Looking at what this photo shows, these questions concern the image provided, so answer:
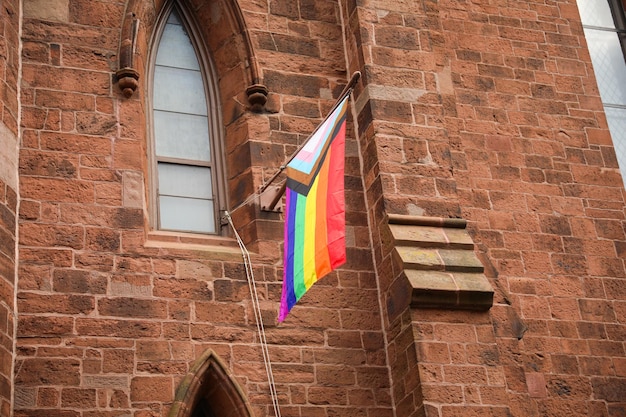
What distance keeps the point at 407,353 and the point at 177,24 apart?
12.7 ft

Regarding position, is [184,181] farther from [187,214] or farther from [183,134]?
[183,134]

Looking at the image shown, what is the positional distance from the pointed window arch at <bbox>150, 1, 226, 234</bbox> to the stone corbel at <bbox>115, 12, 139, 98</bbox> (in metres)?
0.55

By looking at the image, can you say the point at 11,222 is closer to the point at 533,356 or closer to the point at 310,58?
the point at 310,58

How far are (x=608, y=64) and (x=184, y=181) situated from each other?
5323mm

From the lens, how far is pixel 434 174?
10.2 meters

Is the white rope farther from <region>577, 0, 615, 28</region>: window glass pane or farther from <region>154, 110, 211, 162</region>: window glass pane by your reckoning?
<region>577, 0, 615, 28</region>: window glass pane

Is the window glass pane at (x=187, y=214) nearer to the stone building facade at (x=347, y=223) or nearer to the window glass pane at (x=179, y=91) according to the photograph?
the stone building facade at (x=347, y=223)

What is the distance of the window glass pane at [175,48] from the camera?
10.9 meters

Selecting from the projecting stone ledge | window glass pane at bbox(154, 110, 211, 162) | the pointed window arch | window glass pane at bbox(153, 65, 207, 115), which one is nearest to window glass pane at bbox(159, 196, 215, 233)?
the pointed window arch

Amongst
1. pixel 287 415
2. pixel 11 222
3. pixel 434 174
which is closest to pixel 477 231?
pixel 434 174

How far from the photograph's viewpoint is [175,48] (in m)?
11.0

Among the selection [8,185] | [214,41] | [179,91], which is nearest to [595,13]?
[214,41]

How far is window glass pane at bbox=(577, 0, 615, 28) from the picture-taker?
43.9ft

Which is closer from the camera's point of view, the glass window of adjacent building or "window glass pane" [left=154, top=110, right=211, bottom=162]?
"window glass pane" [left=154, top=110, right=211, bottom=162]
